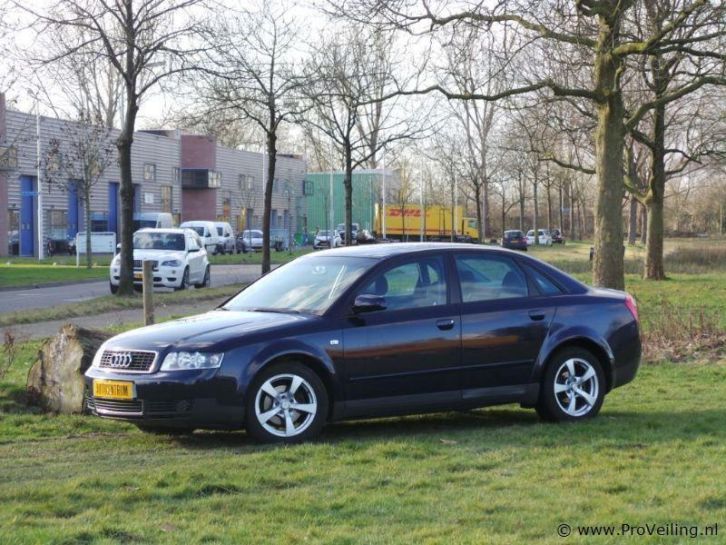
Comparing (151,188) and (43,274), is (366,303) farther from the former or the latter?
(151,188)

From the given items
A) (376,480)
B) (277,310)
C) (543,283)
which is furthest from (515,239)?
(376,480)

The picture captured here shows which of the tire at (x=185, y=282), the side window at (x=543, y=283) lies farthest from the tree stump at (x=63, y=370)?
the tire at (x=185, y=282)

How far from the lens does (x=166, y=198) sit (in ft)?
250

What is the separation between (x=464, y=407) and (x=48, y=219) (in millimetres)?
54623

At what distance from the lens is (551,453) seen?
7648mm

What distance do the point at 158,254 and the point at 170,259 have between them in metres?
0.39

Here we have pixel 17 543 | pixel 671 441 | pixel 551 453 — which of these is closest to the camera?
pixel 17 543

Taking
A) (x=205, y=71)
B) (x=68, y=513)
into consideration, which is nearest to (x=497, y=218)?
(x=205, y=71)

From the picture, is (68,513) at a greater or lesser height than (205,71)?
lesser

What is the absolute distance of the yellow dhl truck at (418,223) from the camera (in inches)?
3000

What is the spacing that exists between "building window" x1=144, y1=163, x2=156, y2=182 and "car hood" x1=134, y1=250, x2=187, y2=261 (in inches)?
1700

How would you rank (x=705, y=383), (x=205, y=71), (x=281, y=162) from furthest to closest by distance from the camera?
(x=281, y=162), (x=205, y=71), (x=705, y=383)

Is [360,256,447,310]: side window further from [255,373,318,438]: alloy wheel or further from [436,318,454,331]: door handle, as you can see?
[255,373,318,438]: alloy wheel

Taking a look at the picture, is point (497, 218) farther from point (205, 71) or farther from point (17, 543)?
point (17, 543)
